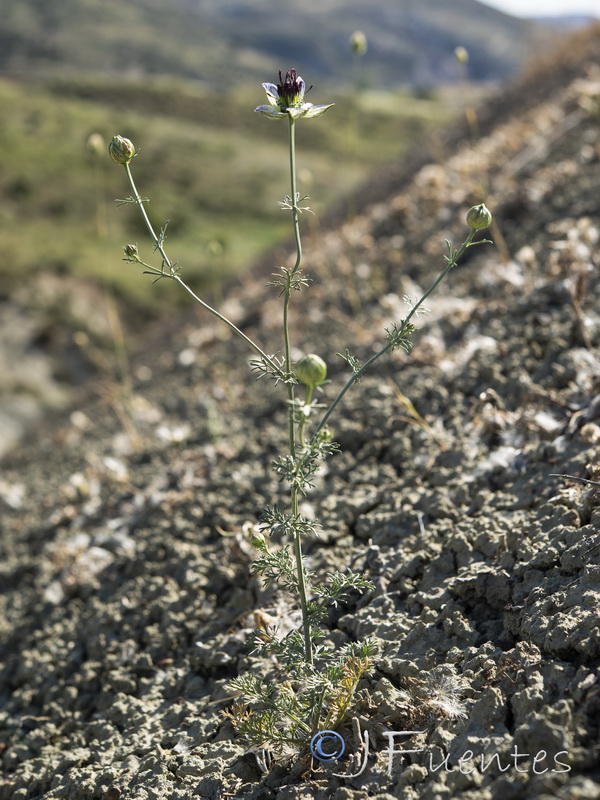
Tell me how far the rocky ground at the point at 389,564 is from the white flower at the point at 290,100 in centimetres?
118

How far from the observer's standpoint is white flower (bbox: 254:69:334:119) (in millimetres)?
1363

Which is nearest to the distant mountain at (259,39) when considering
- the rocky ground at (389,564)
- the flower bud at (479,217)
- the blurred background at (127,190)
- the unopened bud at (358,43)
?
the blurred background at (127,190)

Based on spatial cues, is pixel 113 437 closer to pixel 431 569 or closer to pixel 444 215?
pixel 444 215

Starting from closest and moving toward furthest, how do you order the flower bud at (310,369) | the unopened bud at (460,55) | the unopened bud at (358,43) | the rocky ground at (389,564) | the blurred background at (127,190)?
the flower bud at (310,369) < the rocky ground at (389,564) < the unopened bud at (358,43) < the unopened bud at (460,55) < the blurred background at (127,190)

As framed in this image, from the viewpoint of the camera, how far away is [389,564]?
2027 mm

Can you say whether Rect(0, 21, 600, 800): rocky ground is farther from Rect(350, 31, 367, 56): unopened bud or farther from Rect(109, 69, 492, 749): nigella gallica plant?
Rect(350, 31, 367, 56): unopened bud

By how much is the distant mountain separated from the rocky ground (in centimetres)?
895

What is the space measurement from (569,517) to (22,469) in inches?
193

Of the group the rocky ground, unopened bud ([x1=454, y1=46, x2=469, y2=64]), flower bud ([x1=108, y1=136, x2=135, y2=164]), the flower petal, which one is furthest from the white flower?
unopened bud ([x1=454, y1=46, x2=469, y2=64])

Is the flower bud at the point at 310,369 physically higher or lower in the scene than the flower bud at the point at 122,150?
lower

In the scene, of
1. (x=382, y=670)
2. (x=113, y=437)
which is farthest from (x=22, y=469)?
(x=382, y=670)

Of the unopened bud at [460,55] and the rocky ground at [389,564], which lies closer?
the rocky ground at [389,564]

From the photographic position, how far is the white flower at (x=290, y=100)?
1363 mm

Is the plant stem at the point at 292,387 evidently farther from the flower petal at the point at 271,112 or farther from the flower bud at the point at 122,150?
the flower bud at the point at 122,150
